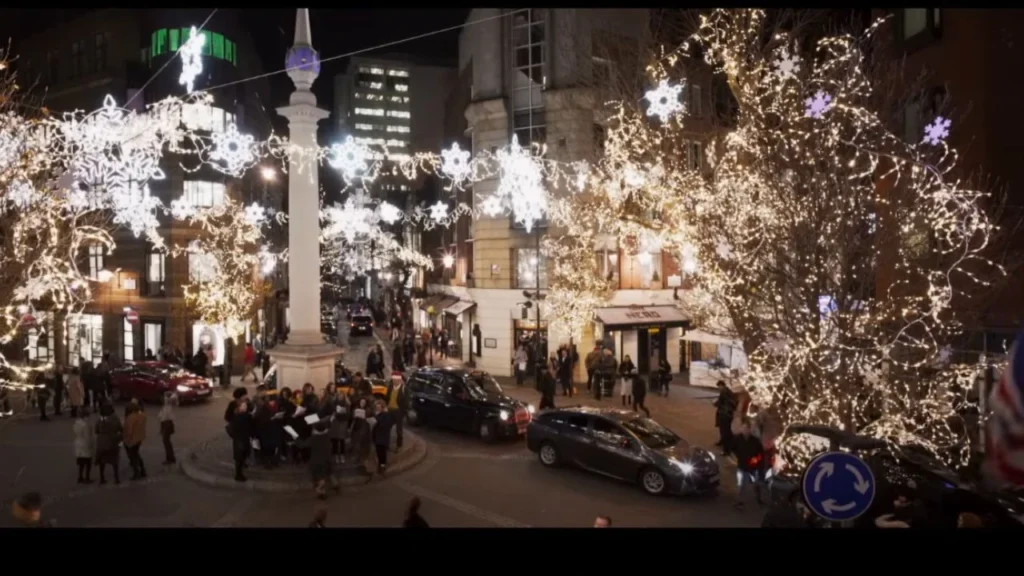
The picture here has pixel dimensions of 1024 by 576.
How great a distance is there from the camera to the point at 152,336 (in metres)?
32.6

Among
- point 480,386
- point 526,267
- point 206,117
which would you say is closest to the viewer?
point 480,386

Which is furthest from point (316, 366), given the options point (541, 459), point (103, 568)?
point (103, 568)

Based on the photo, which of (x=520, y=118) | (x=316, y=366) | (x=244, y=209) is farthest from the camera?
(x=244, y=209)

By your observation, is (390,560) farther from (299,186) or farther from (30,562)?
(299,186)

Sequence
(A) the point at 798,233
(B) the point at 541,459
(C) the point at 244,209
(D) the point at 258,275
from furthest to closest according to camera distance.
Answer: (D) the point at 258,275 → (C) the point at 244,209 → (B) the point at 541,459 → (A) the point at 798,233

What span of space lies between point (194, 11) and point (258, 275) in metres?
13.9

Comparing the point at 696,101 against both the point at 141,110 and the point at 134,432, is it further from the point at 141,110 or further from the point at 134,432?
the point at 141,110

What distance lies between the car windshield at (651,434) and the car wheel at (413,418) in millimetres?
7196

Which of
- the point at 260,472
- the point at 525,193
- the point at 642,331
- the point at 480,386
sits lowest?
the point at 260,472

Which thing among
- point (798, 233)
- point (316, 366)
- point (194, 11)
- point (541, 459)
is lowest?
point (541, 459)

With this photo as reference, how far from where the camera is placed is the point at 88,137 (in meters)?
13.0

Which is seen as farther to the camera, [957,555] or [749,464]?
[749,464]

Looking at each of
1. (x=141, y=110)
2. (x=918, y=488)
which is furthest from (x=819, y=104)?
(x=141, y=110)

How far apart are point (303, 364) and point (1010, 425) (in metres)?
16.4
